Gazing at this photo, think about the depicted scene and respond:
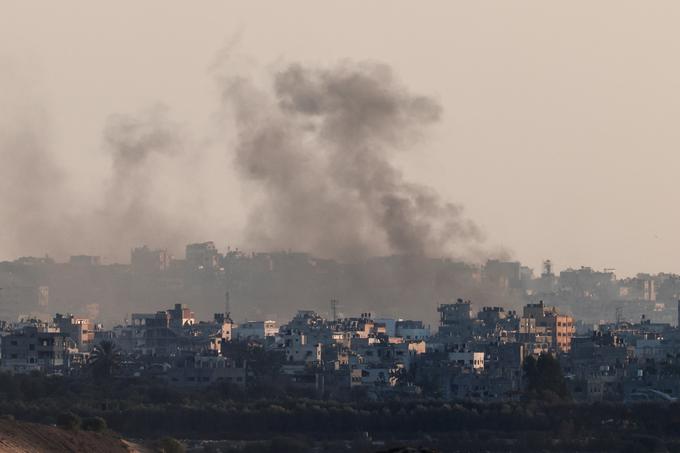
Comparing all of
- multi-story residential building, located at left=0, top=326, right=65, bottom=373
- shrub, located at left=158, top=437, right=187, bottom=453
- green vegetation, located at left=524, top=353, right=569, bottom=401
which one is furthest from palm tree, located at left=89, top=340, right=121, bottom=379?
shrub, located at left=158, top=437, right=187, bottom=453

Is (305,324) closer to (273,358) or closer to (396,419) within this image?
(273,358)

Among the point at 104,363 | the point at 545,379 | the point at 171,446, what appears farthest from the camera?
the point at 104,363

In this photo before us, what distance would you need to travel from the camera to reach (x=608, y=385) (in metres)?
119

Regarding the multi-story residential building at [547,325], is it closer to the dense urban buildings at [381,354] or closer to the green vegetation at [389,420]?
the dense urban buildings at [381,354]

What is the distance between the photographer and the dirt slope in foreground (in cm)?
6341

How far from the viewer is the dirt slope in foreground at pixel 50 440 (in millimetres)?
63406

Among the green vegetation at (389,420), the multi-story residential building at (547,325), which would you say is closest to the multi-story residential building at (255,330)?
the multi-story residential building at (547,325)

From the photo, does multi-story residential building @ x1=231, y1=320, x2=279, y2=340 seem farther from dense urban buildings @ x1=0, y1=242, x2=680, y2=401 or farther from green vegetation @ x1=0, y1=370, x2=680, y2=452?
green vegetation @ x1=0, y1=370, x2=680, y2=452

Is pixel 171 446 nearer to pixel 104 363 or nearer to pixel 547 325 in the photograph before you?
pixel 104 363

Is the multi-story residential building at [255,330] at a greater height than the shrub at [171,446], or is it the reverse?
the multi-story residential building at [255,330]

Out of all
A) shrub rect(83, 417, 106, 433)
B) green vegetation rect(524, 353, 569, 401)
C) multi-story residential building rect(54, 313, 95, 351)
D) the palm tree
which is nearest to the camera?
shrub rect(83, 417, 106, 433)

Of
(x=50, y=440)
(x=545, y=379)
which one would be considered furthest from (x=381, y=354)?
(x=50, y=440)

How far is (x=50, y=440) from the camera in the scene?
66.9 m

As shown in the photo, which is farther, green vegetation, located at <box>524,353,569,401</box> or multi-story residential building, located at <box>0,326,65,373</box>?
multi-story residential building, located at <box>0,326,65,373</box>
